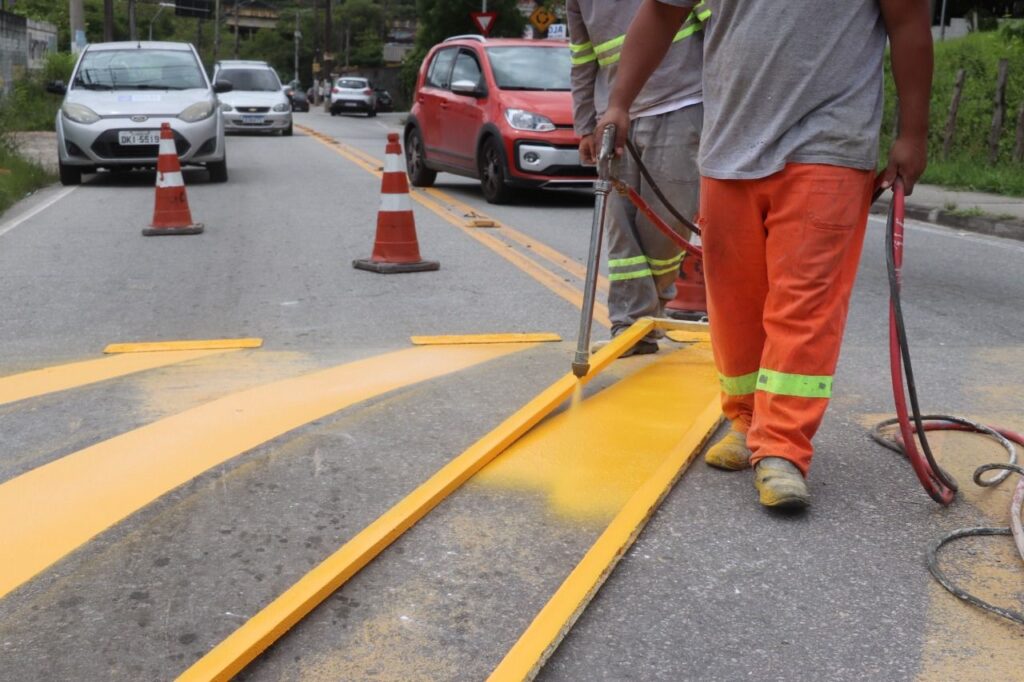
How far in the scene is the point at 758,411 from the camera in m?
3.63

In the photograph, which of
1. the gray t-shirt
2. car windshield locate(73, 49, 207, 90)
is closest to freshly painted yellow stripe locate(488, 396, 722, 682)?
the gray t-shirt

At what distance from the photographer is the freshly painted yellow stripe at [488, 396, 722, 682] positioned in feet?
8.59

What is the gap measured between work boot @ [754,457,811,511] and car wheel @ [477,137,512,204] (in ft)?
30.5

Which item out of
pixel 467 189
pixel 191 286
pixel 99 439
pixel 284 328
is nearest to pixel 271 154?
pixel 467 189

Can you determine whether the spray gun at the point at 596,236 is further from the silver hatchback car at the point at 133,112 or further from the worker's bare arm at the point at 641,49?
the silver hatchback car at the point at 133,112

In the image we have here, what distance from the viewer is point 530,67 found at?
528 inches

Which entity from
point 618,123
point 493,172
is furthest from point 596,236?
point 493,172

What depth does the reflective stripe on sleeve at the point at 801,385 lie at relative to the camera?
3494 millimetres

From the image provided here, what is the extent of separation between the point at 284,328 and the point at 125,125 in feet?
27.3

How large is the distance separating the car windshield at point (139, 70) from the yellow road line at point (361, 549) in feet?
37.8

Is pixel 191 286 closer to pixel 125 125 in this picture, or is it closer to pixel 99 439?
pixel 99 439

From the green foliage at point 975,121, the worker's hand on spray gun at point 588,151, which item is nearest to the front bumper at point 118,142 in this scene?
the green foliage at point 975,121

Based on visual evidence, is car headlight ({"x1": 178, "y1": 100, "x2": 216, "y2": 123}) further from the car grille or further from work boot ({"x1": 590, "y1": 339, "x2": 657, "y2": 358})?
work boot ({"x1": 590, "y1": 339, "x2": 657, "y2": 358})

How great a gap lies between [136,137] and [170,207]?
13.1 feet
